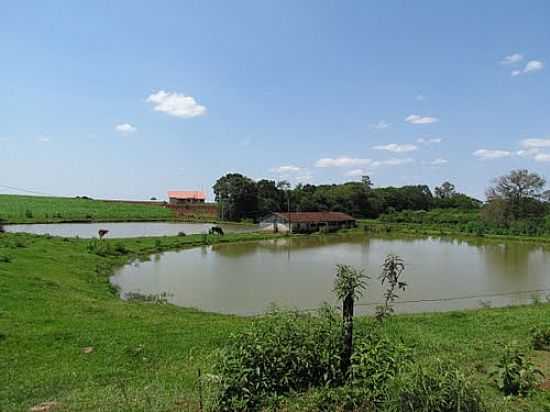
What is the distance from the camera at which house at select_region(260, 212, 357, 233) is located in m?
48.0

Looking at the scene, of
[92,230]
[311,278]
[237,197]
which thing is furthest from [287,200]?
[311,278]

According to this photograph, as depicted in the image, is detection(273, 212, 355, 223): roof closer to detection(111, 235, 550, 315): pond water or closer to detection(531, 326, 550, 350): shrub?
detection(111, 235, 550, 315): pond water

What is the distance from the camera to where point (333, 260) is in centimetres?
2612

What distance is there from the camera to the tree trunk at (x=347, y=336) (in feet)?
15.5

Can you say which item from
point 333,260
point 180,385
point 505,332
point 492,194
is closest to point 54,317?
point 180,385

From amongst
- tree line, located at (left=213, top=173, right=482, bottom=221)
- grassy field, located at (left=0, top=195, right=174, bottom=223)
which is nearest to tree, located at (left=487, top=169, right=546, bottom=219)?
tree line, located at (left=213, top=173, right=482, bottom=221)

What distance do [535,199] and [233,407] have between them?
66266 mm

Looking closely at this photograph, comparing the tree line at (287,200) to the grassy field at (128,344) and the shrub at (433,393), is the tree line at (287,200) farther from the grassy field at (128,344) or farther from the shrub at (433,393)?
the shrub at (433,393)

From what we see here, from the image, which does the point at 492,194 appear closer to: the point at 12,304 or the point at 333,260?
the point at 333,260

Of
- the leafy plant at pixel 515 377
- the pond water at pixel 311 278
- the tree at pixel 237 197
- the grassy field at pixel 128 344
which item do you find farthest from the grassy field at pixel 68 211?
the leafy plant at pixel 515 377

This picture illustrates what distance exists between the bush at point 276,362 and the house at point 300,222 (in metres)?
42.3

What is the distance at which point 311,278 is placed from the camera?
19.1 meters

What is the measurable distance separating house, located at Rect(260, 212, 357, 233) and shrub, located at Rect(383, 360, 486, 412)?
43269mm

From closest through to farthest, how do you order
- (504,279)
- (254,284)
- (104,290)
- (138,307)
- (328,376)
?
(328,376)
(138,307)
(104,290)
(254,284)
(504,279)
